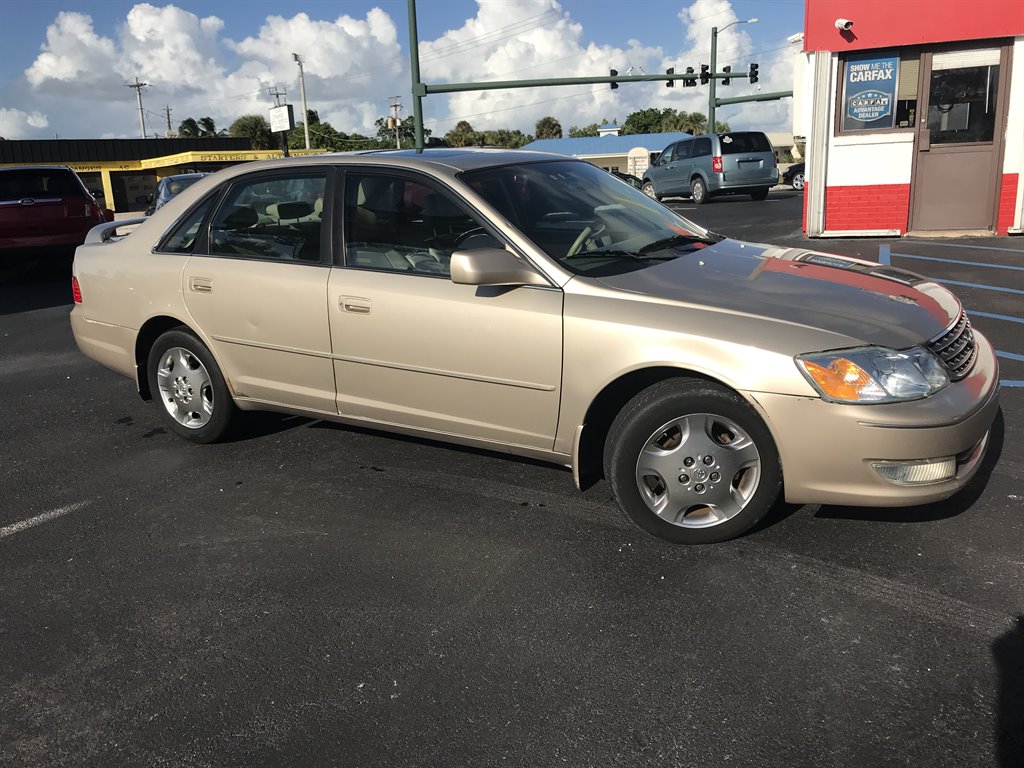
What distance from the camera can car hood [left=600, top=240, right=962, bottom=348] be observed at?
11.1ft

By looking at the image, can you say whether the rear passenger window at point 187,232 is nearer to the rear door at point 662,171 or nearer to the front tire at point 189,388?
the front tire at point 189,388

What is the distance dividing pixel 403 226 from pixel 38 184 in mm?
10145

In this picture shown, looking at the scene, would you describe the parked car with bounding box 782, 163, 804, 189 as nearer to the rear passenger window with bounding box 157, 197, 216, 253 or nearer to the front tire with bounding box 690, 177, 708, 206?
the front tire with bounding box 690, 177, 708, 206

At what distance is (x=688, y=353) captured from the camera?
11.1 feet

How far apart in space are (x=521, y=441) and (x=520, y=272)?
0.75 meters

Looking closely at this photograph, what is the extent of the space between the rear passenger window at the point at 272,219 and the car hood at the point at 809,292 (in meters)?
1.64

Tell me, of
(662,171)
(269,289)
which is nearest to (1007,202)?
(269,289)

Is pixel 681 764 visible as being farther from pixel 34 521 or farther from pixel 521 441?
Answer: pixel 34 521

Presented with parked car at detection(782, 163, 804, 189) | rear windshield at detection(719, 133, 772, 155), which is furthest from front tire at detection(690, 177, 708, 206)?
parked car at detection(782, 163, 804, 189)

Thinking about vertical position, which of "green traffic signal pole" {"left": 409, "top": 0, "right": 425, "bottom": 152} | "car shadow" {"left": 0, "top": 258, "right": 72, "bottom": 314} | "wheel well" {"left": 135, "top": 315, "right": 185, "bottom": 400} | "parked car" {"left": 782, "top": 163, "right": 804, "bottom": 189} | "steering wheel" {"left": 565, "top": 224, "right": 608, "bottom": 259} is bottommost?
"car shadow" {"left": 0, "top": 258, "right": 72, "bottom": 314}

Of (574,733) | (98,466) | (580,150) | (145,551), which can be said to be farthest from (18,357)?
(580,150)

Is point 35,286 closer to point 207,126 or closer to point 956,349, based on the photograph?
point 956,349

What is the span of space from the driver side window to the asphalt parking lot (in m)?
1.12

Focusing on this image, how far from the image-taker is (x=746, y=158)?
22500 millimetres
